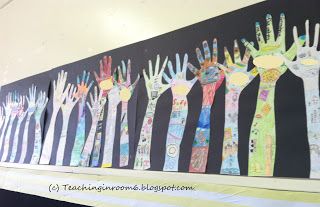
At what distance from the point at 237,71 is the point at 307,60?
0.59 ft

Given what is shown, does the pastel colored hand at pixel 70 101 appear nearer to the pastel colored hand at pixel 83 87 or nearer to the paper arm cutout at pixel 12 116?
the pastel colored hand at pixel 83 87

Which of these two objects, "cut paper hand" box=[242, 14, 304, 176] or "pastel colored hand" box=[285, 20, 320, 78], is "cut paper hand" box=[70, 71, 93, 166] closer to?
"cut paper hand" box=[242, 14, 304, 176]

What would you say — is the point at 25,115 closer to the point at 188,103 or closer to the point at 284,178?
the point at 188,103

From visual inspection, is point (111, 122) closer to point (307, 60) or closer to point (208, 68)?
point (208, 68)

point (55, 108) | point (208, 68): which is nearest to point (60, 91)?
point (55, 108)

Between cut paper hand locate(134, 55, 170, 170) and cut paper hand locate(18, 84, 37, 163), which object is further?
cut paper hand locate(18, 84, 37, 163)

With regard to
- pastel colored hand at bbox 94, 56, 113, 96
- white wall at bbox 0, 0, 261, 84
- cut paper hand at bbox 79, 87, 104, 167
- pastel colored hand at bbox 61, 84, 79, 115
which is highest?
white wall at bbox 0, 0, 261, 84

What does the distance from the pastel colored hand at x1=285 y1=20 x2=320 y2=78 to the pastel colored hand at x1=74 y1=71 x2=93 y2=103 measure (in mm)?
836

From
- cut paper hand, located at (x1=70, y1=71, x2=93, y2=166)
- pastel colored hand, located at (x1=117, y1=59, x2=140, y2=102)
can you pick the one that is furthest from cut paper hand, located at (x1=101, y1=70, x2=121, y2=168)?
cut paper hand, located at (x1=70, y1=71, x2=93, y2=166)

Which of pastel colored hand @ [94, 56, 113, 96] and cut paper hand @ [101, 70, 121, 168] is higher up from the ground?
pastel colored hand @ [94, 56, 113, 96]

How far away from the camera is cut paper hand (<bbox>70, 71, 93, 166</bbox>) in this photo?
4.10ft

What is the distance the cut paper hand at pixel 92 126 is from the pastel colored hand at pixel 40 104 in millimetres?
394

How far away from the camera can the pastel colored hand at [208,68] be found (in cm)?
89

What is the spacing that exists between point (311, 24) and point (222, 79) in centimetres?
26
